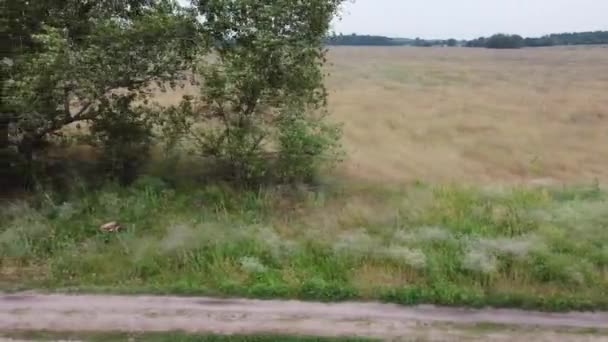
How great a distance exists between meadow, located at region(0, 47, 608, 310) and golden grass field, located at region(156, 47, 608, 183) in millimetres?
132

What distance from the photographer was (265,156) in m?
15.2

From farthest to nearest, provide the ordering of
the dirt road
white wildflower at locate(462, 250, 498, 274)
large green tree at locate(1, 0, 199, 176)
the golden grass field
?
the golden grass field → large green tree at locate(1, 0, 199, 176) → white wildflower at locate(462, 250, 498, 274) → the dirt road

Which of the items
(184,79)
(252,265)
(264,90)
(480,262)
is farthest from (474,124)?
(252,265)

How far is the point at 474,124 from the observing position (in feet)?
82.5

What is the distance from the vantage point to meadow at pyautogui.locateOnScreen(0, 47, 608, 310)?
9.95 metres

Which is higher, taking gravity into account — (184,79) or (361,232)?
(184,79)

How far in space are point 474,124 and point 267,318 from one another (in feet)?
59.4

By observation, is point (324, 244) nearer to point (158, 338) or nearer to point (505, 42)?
point (158, 338)

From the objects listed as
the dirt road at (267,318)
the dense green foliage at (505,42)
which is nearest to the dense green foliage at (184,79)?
the dirt road at (267,318)

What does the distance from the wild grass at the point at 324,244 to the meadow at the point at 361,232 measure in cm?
3

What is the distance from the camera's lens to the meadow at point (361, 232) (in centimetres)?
995

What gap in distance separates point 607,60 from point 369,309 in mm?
50316

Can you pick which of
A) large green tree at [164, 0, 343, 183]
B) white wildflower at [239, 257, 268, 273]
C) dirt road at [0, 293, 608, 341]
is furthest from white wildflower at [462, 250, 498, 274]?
large green tree at [164, 0, 343, 183]

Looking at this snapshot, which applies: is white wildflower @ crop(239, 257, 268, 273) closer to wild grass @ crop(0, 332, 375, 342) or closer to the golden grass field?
wild grass @ crop(0, 332, 375, 342)
